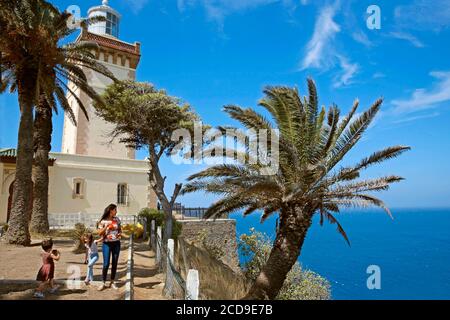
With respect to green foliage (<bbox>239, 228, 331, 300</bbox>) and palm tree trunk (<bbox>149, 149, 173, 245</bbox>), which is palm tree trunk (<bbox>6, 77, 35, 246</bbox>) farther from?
green foliage (<bbox>239, 228, 331, 300</bbox>)

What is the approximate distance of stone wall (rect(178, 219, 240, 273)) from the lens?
22.8 metres

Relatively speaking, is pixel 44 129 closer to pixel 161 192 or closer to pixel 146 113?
pixel 146 113

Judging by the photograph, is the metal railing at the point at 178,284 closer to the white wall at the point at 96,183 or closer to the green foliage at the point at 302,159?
the green foliage at the point at 302,159

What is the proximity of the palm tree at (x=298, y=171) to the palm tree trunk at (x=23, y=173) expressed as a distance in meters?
7.18

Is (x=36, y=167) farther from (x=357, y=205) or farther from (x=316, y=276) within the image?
(x=316, y=276)

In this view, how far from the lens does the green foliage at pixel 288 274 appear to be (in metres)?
17.4

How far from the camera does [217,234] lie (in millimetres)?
24578

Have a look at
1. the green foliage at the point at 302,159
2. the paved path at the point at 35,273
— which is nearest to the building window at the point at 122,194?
the paved path at the point at 35,273

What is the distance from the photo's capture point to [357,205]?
9.30m

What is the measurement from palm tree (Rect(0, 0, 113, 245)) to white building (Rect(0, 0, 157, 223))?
9.01m
